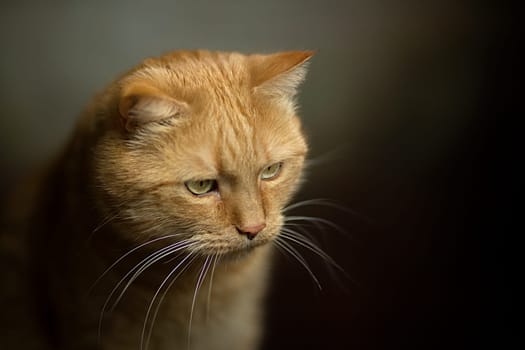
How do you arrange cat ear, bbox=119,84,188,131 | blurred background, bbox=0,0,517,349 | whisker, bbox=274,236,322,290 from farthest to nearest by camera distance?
1. blurred background, bbox=0,0,517,349
2. whisker, bbox=274,236,322,290
3. cat ear, bbox=119,84,188,131

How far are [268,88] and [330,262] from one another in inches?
25.9

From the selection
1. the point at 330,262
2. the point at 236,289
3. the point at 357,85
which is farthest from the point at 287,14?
the point at 236,289

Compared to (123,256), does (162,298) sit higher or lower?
lower

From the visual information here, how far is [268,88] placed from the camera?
1.05m

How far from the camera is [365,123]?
1711 millimetres

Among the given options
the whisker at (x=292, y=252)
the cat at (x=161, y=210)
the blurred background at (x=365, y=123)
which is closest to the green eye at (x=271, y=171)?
the cat at (x=161, y=210)

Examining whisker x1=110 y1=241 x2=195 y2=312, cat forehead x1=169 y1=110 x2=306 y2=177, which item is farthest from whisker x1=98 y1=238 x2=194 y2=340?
cat forehead x1=169 y1=110 x2=306 y2=177

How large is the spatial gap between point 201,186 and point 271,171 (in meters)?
0.14

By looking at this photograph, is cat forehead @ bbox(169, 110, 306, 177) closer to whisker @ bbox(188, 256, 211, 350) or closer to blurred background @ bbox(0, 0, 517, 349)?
whisker @ bbox(188, 256, 211, 350)

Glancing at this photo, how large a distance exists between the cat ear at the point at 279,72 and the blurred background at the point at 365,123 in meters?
0.55

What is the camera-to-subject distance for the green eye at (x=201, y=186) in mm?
992

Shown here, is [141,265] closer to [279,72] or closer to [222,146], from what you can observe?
[222,146]

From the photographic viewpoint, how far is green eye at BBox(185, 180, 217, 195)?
992 millimetres

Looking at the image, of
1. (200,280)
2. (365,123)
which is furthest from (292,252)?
(365,123)
